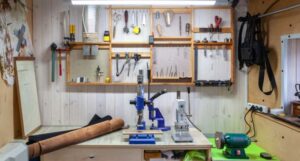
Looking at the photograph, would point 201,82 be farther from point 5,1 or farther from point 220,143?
point 5,1

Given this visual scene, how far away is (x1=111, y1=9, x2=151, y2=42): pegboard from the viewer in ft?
12.2

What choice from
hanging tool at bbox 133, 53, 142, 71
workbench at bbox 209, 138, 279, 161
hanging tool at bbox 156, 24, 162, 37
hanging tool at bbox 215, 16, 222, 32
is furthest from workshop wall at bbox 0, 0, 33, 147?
hanging tool at bbox 215, 16, 222, 32

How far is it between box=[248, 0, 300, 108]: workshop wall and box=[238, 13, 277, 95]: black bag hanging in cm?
5

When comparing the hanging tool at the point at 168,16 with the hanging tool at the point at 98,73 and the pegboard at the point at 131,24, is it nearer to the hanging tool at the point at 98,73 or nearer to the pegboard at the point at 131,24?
the pegboard at the point at 131,24

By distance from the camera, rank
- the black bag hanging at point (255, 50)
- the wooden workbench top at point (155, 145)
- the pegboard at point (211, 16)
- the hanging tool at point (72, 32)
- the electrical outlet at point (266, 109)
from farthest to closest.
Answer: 1. the pegboard at point (211, 16)
2. the hanging tool at point (72, 32)
3. the black bag hanging at point (255, 50)
4. the electrical outlet at point (266, 109)
5. the wooden workbench top at point (155, 145)

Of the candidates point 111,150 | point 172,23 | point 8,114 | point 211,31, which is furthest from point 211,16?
point 8,114

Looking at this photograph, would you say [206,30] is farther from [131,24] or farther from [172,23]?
[131,24]

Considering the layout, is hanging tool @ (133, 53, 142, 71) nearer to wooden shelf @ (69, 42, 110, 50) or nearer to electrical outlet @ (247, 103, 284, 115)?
wooden shelf @ (69, 42, 110, 50)

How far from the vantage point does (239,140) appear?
301 centimetres

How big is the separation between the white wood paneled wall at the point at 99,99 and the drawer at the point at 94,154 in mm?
867

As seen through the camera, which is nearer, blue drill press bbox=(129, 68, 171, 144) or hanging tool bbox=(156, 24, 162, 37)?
blue drill press bbox=(129, 68, 171, 144)

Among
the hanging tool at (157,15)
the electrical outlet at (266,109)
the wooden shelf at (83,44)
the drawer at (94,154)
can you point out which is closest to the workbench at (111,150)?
the drawer at (94,154)

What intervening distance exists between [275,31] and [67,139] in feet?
7.75

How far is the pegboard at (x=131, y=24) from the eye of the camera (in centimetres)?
371
